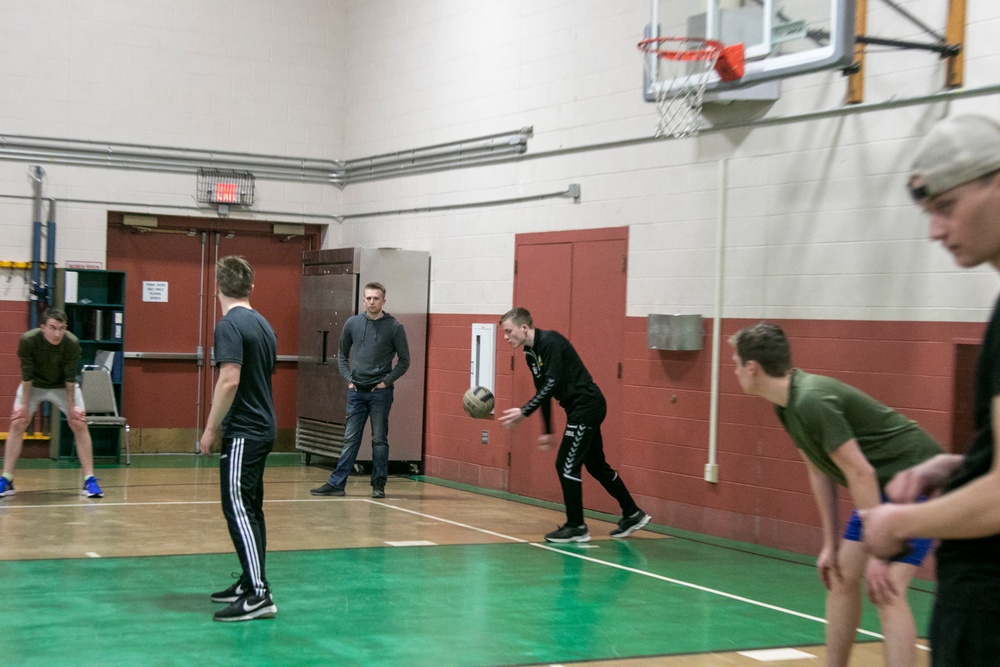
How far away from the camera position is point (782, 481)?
869 cm

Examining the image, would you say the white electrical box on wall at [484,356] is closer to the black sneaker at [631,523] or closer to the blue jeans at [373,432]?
the blue jeans at [373,432]

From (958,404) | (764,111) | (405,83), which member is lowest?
(958,404)

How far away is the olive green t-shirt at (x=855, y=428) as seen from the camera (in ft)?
13.7

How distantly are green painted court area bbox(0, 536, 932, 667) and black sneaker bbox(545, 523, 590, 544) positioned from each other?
0.30 meters

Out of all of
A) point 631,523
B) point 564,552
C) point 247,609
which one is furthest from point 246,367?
point 631,523

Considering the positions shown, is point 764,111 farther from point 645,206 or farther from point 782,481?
point 782,481

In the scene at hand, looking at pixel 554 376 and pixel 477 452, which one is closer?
pixel 554 376

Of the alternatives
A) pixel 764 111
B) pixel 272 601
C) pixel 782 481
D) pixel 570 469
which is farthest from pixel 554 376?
pixel 272 601

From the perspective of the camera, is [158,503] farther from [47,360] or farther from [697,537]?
[697,537]

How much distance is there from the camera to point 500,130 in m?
12.0

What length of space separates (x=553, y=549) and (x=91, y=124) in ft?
27.4

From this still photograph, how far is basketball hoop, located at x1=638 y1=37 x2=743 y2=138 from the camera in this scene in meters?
8.20

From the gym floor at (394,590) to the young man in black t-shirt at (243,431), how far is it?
232mm

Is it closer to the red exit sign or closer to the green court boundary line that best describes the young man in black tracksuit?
the green court boundary line
